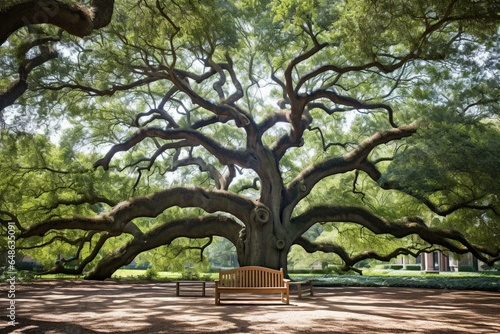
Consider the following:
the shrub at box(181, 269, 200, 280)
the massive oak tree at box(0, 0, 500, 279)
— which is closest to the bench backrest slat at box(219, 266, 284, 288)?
the massive oak tree at box(0, 0, 500, 279)

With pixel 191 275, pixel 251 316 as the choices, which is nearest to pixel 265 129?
pixel 191 275

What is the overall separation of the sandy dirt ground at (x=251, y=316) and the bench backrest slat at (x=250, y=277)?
42 centimetres

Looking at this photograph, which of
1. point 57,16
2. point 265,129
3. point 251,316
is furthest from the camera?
point 265,129

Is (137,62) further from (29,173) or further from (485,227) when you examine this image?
(485,227)

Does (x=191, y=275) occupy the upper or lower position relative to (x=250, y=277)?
lower

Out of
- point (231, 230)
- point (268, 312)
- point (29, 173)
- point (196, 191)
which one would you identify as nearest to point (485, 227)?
point (231, 230)

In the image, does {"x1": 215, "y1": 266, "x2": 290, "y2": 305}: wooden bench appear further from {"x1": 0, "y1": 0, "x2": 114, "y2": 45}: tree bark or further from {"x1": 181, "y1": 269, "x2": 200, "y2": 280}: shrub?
{"x1": 181, "y1": 269, "x2": 200, "y2": 280}: shrub

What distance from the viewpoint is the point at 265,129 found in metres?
18.9

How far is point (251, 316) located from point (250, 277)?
263cm

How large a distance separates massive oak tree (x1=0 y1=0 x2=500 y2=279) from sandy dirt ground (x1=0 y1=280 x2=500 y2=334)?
15.6ft

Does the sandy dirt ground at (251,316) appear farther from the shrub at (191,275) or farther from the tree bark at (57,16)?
the shrub at (191,275)

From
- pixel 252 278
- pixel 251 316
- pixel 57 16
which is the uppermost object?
pixel 57 16

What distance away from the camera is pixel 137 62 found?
628 inches

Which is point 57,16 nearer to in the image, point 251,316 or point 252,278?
point 251,316
